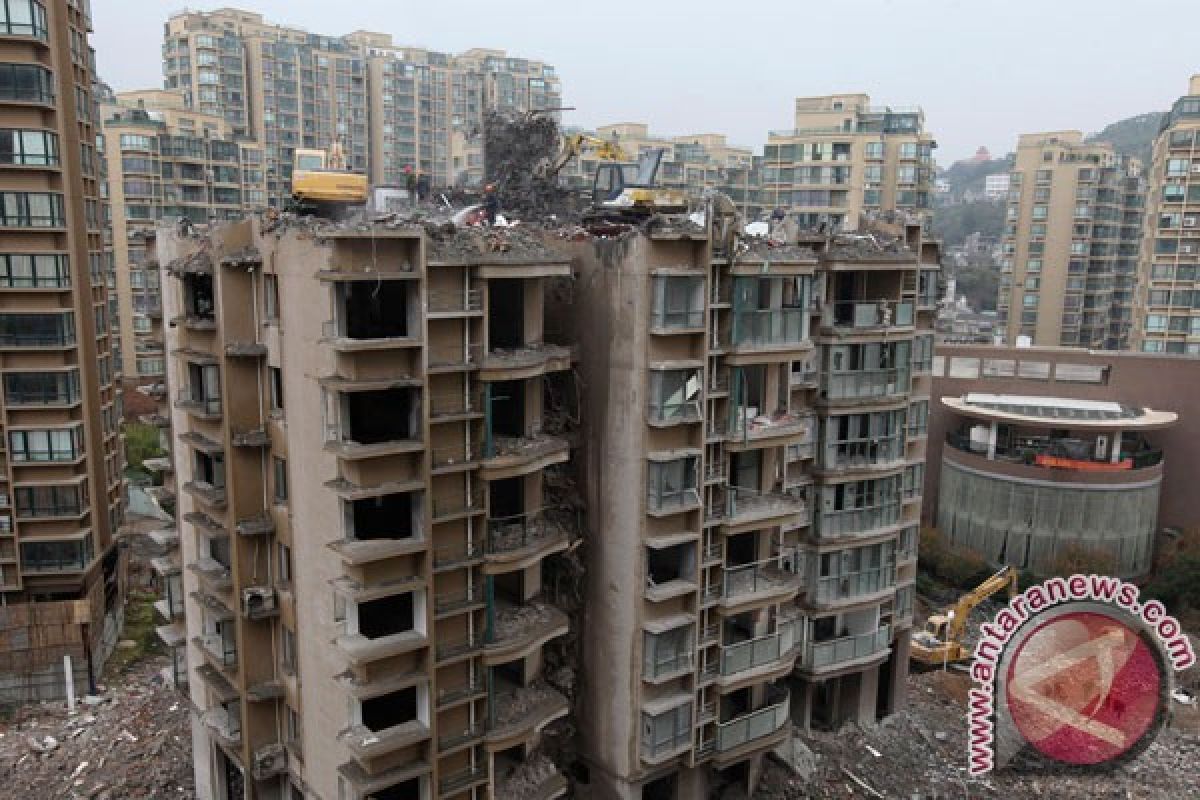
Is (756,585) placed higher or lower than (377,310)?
lower

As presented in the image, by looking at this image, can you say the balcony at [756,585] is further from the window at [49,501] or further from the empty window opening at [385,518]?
the window at [49,501]

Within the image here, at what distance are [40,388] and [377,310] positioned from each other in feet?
71.7

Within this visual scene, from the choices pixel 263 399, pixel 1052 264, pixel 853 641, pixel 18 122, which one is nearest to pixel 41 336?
pixel 18 122

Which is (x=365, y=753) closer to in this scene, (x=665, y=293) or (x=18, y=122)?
(x=665, y=293)

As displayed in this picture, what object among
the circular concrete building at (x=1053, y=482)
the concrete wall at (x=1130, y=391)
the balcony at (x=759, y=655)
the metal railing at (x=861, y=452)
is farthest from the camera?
the concrete wall at (x=1130, y=391)

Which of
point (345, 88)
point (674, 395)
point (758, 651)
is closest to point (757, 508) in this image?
point (758, 651)

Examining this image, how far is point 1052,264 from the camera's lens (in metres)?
91.9

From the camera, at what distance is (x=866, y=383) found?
1187 inches

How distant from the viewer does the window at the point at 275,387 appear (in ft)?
70.7

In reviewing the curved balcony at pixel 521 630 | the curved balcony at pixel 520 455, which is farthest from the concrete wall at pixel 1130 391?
the curved balcony at pixel 520 455

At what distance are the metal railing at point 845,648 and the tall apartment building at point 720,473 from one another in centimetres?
8

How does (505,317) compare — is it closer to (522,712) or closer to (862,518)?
(522,712)

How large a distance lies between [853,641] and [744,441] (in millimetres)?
11602

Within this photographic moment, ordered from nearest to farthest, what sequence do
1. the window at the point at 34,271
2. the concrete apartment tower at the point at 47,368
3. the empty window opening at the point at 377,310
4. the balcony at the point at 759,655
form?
the empty window opening at the point at 377,310 < the balcony at the point at 759,655 < the concrete apartment tower at the point at 47,368 < the window at the point at 34,271
